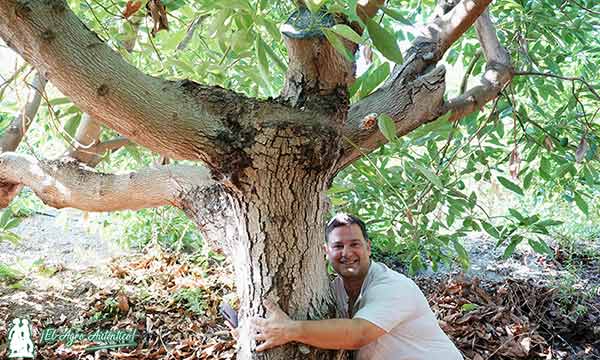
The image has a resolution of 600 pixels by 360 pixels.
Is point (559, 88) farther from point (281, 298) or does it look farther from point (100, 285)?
point (100, 285)

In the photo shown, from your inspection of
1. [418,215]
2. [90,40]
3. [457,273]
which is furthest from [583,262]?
[90,40]

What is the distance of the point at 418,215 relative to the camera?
80.3 inches

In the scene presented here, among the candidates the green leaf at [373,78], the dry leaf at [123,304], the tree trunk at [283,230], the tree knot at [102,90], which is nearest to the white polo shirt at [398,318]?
the tree trunk at [283,230]

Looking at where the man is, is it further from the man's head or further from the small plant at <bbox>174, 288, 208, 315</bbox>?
the small plant at <bbox>174, 288, 208, 315</bbox>

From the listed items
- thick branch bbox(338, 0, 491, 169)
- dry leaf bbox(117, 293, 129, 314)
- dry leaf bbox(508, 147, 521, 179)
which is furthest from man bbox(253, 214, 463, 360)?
dry leaf bbox(117, 293, 129, 314)

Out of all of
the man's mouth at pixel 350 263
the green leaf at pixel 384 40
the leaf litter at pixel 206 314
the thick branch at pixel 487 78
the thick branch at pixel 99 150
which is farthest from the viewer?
the leaf litter at pixel 206 314

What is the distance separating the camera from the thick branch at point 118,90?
3.31ft

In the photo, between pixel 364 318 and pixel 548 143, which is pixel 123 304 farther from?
pixel 548 143

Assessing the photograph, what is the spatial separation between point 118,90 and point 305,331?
2.05ft

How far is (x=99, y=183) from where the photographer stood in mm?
1659

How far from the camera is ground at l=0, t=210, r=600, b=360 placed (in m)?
2.19

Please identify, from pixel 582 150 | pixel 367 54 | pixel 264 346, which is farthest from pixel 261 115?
pixel 582 150

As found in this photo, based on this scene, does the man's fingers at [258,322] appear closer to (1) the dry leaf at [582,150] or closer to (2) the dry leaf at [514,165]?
(2) the dry leaf at [514,165]

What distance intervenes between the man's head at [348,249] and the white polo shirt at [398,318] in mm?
41
